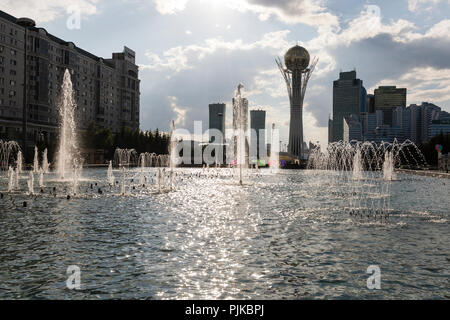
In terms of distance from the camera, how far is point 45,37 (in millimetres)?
108250

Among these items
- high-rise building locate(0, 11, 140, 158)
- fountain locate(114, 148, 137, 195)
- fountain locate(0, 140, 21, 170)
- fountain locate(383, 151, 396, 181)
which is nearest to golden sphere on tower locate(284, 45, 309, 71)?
high-rise building locate(0, 11, 140, 158)

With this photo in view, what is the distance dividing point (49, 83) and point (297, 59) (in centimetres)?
8665

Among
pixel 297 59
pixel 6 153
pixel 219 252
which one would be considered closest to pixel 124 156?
pixel 6 153

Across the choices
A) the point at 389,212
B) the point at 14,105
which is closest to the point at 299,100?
the point at 14,105

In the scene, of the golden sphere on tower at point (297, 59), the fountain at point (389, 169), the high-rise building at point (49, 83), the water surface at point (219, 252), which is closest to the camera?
the water surface at point (219, 252)

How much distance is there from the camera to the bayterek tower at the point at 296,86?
152 m

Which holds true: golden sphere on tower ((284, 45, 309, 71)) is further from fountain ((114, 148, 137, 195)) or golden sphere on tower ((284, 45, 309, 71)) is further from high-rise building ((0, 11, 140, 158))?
fountain ((114, 148, 137, 195))

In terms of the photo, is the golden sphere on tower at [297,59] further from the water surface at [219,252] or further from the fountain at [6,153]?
the water surface at [219,252]

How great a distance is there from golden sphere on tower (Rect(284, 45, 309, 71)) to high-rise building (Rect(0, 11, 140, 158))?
201ft

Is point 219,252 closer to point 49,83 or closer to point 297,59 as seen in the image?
point 49,83

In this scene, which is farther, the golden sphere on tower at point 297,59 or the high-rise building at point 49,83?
the golden sphere on tower at point 297,59

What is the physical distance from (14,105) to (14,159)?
1105 inches

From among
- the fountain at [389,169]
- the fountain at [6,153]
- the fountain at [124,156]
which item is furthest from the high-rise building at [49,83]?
the fountain at [389,169]

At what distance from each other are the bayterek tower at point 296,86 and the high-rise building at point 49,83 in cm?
6100
